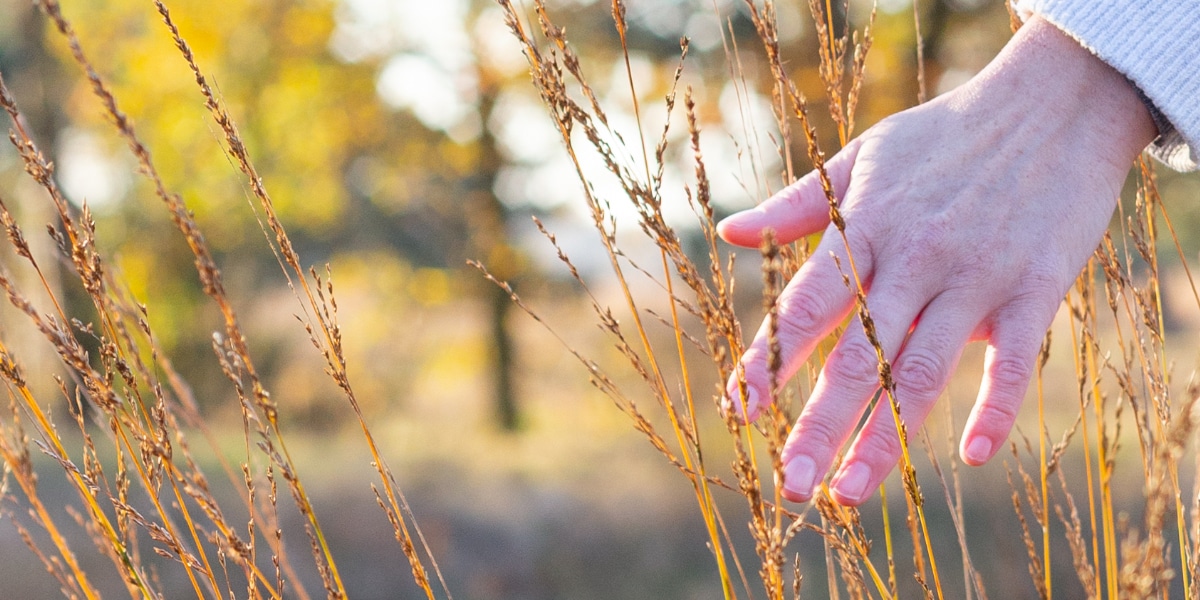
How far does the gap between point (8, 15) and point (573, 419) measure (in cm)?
1031

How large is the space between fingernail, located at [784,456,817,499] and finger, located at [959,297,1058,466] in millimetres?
230

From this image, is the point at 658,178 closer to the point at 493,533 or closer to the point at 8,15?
the point at 493,533

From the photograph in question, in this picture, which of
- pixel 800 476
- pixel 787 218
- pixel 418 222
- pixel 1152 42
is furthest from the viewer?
pixel 418 222

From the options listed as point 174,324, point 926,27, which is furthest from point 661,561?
point 174,324

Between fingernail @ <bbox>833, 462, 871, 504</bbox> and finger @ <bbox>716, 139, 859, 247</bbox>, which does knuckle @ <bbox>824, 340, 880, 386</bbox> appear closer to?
fingernail @ <bbox>833, 462, 871, 504</bbox>

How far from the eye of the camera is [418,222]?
11.6 meters

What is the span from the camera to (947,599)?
515 centimetres

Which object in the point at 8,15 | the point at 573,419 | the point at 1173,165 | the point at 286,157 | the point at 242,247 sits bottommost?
the point at 1173,165

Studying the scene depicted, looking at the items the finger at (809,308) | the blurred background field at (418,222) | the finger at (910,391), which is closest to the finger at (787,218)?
the finger at (809,308)

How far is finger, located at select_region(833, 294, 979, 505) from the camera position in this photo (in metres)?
1.04

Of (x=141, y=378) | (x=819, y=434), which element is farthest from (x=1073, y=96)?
(x=141, y=378)

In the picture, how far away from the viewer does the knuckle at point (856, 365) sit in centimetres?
106

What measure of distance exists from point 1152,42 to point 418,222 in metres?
10.9

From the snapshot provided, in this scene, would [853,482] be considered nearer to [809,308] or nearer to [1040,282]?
[809,308]
